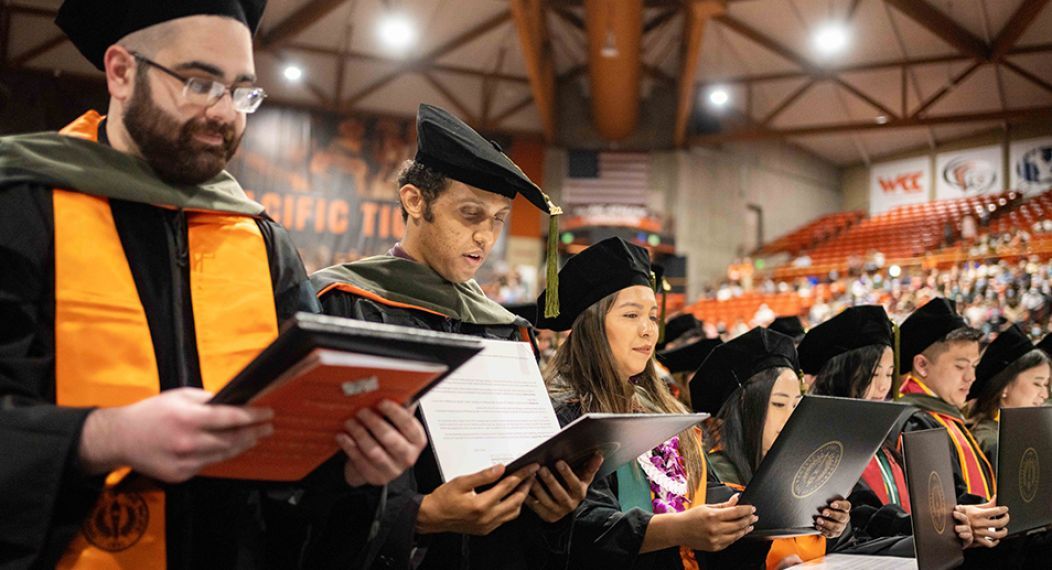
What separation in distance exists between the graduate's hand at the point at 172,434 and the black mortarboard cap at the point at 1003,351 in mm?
4279

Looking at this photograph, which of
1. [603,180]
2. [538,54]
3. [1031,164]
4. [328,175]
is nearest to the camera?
[538,54]

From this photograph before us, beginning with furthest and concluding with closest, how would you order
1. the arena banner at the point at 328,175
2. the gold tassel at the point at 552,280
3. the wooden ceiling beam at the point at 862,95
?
1. the wooden ceiling beam at the point at 862,95
2. the arena banner at the point at 328,175
3. the gold tassel at the point at 552,280

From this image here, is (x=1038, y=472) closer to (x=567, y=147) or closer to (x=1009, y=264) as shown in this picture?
(x=1009, y=264)

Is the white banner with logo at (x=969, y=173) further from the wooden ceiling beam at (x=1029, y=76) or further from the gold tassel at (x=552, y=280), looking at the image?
Result: the gold tassel at (x=552, y=280)

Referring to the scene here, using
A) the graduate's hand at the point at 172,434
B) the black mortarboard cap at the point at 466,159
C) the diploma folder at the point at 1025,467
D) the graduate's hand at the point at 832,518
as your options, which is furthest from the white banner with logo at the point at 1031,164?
the graduate's hand at the point at 172,434

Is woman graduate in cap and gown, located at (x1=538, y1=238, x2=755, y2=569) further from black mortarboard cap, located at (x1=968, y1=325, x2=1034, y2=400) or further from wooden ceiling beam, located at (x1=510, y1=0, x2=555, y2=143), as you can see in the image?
wooden ceiling beam, located at (x1=510, y1=0, x2=555, y2=143)

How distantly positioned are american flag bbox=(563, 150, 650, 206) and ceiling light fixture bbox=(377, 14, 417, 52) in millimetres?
4254

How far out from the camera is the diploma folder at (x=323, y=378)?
1.01 metres

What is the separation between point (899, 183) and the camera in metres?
20.9

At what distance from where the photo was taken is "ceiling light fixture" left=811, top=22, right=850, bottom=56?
13.7 meters

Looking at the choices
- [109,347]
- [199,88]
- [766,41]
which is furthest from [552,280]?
[766,41]

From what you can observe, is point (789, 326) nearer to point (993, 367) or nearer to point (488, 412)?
point (993, 367)

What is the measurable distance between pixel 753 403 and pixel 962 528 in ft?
2.45

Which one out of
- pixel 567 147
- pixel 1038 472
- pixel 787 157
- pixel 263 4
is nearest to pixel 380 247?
pixel 567 147
